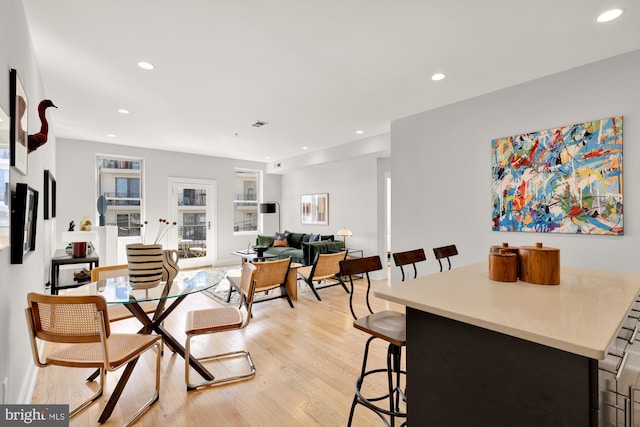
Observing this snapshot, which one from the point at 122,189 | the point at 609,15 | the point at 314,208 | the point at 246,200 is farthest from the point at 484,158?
the point at 122,189

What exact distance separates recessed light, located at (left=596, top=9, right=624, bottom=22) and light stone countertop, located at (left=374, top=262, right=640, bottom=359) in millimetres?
1770

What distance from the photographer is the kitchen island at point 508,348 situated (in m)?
0.92

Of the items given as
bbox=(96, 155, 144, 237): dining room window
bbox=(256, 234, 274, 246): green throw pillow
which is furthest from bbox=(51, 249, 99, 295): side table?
bbox=(256, 234, 274, 246): green throw pillow

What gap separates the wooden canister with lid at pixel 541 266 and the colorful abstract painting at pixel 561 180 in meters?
1.85

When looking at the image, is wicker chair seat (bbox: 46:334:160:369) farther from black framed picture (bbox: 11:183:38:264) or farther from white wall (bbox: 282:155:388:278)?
white wall (bbox: 282:155:388:278)

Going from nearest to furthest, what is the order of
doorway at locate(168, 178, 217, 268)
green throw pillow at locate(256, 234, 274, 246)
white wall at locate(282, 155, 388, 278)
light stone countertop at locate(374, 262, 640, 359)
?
light stone countertop at locate(374, 262, 640, 359) < white wall at locate(282, 155, 388, 278) < doorway at locate(168, 178, 217, 268) < green throw pillow at locate(256, 234, 274, 246)

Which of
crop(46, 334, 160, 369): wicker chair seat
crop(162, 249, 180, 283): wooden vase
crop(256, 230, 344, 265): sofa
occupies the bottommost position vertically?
crop(46, 334, 160, 369): wicker chair seat

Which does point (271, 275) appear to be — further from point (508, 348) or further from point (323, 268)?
point (508, 348)

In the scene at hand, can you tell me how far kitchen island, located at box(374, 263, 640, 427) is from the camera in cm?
92

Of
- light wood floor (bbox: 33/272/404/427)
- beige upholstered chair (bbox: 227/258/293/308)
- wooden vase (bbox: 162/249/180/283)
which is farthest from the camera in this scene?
beige upholstered chair (bbox: 227/258/293/308)

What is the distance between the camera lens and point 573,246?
2.92 metres

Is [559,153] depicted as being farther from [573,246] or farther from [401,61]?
[401,61]

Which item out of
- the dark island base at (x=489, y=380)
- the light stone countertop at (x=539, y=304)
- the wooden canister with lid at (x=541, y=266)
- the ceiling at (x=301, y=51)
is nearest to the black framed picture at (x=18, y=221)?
the ceiling at (x=301, y=51)

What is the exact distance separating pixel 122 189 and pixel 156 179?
672mm
